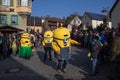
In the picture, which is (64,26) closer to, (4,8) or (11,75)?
(11,75)

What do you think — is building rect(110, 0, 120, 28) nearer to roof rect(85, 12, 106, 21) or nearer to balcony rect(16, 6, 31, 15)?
balcony rect(16, 6, 31, 15)

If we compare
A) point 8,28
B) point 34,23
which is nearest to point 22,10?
point 8,28

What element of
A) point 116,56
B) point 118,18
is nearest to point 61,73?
point 116,56

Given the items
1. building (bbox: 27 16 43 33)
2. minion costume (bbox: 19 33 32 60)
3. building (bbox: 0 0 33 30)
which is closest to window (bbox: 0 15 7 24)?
building (bbox: 0 0 33 30)

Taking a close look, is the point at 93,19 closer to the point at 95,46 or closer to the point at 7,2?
the point at 7,2

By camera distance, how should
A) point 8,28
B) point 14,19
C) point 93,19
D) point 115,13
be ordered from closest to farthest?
point 115,13 < point 8,28 < point 14,19 < point 93,19

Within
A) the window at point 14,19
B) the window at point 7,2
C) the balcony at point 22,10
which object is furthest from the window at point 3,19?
the balcony at point 22,10

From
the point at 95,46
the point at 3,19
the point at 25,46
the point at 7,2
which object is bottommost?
the point at 25,46

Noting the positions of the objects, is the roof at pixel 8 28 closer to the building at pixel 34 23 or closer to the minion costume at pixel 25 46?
the minion costume at pixel 25 46

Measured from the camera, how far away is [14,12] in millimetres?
43594

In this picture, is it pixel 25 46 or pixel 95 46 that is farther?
pixel 25 46

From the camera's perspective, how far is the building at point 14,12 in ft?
140

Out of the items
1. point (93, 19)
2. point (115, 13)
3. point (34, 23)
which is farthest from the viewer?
point (93, 19)

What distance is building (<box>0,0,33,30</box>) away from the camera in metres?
42.7
